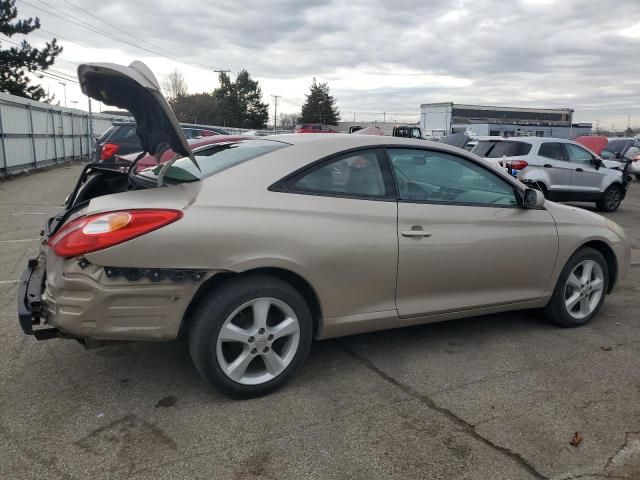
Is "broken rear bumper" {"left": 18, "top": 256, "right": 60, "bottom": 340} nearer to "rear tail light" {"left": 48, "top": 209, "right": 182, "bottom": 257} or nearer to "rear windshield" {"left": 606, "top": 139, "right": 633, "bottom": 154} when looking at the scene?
"rear tail light" {"left": 48, "top": 209, "right": 182, "bottom": 257}

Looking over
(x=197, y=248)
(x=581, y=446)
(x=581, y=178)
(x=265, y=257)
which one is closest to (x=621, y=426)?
(x=581, y=446)

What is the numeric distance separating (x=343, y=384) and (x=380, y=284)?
677 millimetres

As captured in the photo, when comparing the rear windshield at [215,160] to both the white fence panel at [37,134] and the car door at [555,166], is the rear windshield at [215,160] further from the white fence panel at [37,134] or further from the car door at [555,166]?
the white fence panel at [37,134]

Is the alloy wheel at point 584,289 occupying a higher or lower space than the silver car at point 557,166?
lower

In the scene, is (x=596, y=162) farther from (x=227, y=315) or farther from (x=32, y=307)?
(x=32, y=307)

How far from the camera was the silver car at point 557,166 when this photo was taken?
11.5 meters

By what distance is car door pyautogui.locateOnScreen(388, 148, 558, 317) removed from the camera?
3586 millimetres

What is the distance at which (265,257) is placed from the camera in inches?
118

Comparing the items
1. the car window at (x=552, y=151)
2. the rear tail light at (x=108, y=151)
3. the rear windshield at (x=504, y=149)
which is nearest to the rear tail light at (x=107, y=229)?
the rear tail light at (x=108, y=151)

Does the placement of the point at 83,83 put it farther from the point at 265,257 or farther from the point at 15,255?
the point at 15,255

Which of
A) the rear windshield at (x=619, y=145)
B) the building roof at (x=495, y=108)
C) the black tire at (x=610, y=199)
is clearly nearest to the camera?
the black tire at (x=610, y=199)

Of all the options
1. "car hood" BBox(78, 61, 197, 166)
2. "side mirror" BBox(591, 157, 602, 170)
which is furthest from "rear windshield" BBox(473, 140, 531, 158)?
"car hood" BBox(78, 61, 197, 166)

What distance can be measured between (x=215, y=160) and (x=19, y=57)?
2903cm

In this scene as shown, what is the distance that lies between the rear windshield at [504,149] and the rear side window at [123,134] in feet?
26.9
